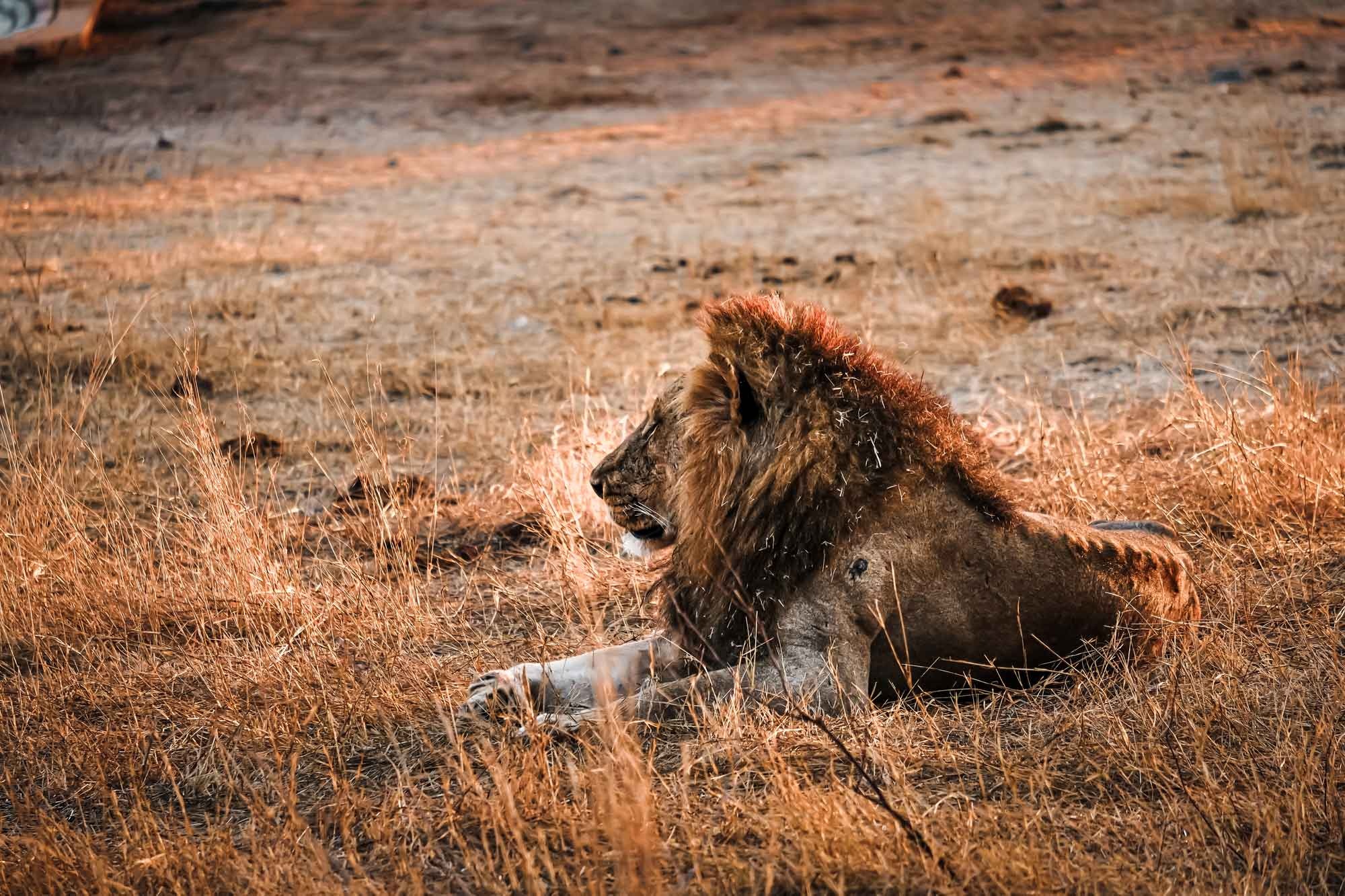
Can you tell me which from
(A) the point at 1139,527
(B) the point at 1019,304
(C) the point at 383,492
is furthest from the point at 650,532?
(B) the point at 1019,304

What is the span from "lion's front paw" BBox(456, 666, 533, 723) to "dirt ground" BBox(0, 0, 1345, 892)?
0.11 metres

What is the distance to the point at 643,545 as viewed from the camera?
4.16 m

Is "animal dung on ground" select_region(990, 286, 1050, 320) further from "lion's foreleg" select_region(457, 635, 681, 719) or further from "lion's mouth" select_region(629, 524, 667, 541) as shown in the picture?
"lion's foreleg" select_region(457, 635, 681, 719)

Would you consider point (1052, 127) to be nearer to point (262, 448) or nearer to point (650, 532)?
point (262, 448)

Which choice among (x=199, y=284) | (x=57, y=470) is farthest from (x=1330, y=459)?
(x=199, y=284)

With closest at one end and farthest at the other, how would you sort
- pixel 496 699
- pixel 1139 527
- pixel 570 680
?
pixel 496 699 → pixel 570 680 → pixel 1139 527

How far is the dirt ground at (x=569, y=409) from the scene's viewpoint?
310 cm

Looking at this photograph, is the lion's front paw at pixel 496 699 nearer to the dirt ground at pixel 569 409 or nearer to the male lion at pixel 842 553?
the male lion at pixel 842 553

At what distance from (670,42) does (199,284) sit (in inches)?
411

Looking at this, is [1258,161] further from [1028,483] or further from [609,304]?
[1028,483]

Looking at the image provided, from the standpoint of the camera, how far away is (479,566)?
5172mm

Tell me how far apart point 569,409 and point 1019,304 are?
294 cm

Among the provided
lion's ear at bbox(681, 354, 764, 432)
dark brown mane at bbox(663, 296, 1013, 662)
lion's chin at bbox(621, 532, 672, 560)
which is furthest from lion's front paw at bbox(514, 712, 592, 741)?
lion's ear at bbox(681, 354, 764, 432)

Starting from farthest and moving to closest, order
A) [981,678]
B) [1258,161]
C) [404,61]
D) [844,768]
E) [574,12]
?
[574,12]
[404,61]
[1258,161]
[981,678]
[844,768]
